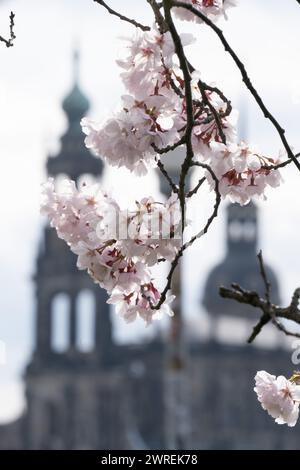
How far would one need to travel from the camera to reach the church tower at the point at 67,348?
73312 millimetres

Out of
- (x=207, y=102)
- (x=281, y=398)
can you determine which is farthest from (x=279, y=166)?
(x=281, y=398)

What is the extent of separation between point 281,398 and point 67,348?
6924 centimetres

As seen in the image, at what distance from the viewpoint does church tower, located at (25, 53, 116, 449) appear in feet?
241

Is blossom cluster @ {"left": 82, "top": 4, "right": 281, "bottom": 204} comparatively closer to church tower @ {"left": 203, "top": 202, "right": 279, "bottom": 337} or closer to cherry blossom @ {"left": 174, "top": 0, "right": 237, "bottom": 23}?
cherry blossom @ {"left": 174, "top": 0, "right": 237, "bottom": 23}

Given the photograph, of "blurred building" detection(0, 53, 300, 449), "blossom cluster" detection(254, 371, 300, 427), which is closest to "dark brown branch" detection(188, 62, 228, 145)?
"blossom cluster" detection(254, 371, 300, 427)

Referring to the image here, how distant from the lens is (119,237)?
5715 millimetres

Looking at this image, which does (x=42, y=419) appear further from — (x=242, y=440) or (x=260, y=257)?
(x=260, y=257)

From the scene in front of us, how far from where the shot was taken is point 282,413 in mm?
6137

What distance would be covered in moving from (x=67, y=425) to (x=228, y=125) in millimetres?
70791

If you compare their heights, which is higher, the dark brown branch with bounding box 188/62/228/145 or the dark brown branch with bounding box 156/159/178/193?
the dark brown branch with bounding box 188/62/228/145

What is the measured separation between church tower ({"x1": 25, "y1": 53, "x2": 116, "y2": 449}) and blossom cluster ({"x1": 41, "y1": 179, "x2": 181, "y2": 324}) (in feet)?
217

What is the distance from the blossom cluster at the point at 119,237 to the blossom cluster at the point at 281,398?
→ 513 millimetres
